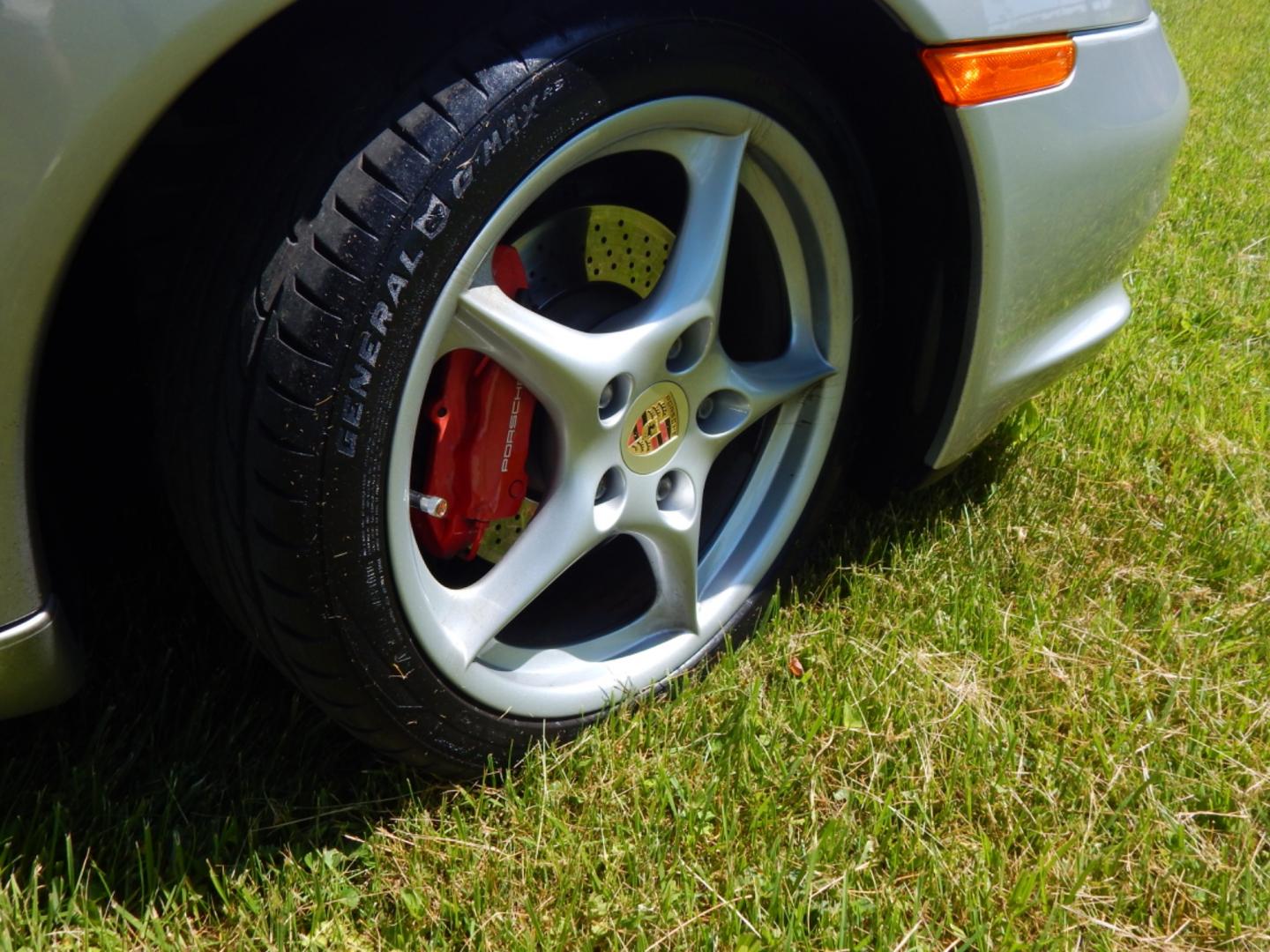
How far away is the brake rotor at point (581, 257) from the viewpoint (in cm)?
145

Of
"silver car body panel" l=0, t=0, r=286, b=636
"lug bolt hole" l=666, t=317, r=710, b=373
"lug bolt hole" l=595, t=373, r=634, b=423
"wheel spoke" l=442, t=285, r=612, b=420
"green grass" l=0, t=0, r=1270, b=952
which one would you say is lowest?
"green grass" l=0, t=0, r=1270, b=952

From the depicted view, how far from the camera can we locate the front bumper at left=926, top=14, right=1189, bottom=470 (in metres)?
1.43

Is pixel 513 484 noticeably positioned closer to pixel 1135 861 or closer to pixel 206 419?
pixel 206 419

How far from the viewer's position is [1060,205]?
1.51m

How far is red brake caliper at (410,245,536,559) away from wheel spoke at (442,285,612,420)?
2.5 inches

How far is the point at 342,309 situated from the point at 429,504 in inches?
13.5

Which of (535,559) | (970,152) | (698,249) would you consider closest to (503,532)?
(535,559)

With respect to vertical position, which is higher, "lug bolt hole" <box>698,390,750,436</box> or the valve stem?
the valve stem

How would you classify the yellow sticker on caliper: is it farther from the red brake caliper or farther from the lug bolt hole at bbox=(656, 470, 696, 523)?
the lug bolt hole at bbox=(656, 470, 696, 523)

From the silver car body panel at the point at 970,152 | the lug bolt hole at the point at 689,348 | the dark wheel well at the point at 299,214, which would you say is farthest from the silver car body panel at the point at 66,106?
the lug bolt hole at the point at 689,348

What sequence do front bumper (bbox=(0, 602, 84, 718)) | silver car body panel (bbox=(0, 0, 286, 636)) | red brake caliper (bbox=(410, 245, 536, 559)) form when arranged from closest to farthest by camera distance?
silver car body panel (bbox=(0, 0, 286, 636)) → front bumper (bbox=(0, 602, 84, 718)) → red brake caliper (bbox=(410, 245, 536, 559))

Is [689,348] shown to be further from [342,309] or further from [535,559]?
[342,309]

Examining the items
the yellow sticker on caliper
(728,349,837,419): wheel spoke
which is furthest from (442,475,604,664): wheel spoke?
(728,349,837,419): wheel spoke

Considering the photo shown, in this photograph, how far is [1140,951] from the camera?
1.32m
